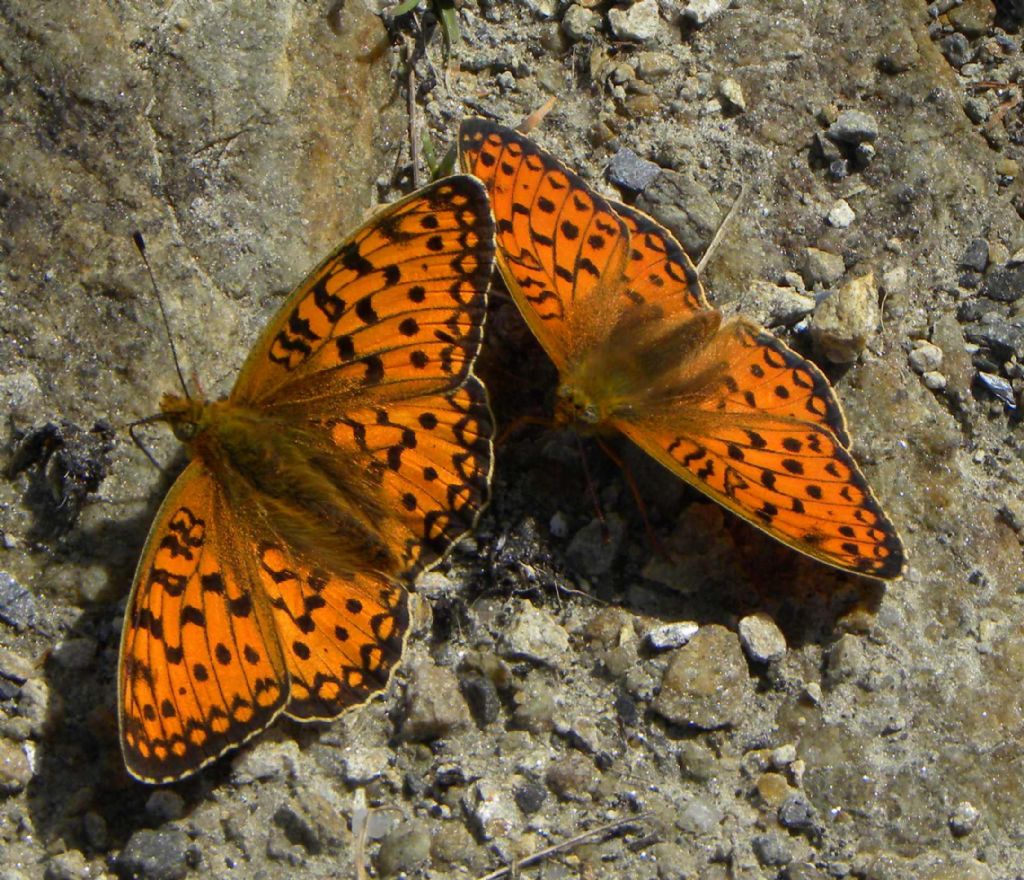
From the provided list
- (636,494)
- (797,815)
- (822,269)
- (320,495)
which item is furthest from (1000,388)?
(320,495)

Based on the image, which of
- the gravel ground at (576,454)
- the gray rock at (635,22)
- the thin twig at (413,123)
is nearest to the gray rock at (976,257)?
the gravel ground at (576,454)

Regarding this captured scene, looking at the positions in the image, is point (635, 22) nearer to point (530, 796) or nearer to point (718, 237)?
point (718, 237)

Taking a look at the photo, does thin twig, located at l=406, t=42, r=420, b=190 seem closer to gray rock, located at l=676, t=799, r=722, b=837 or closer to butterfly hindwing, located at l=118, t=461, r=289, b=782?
butterfly hindwing, located at l=118, t=461, r=289, b=782

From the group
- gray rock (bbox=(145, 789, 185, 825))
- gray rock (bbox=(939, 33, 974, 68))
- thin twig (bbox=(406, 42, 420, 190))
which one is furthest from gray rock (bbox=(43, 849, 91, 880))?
gray rock (bbox=(939, 33, 974, 68))

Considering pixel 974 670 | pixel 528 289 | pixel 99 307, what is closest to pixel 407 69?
pixel 528 289

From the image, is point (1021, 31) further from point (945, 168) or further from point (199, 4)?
point (199, 4)

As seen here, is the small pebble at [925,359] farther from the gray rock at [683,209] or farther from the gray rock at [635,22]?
the gray rock at [635,22]
